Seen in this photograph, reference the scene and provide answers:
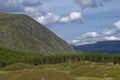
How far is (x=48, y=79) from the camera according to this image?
70750 millimetres

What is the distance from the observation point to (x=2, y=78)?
7319cm

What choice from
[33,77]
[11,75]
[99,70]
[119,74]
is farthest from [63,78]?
[99,70]

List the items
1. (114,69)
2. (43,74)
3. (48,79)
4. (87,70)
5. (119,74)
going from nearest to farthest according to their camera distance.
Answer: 1. (48,79)
2. (43,74)
3. (119,74)
4. (114,69)
5. (87,70)

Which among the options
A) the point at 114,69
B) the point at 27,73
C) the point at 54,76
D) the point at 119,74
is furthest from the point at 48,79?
the point at 114,69

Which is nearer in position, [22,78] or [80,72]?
[22,78]

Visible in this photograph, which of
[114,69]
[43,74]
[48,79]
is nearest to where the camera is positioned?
[48,79]

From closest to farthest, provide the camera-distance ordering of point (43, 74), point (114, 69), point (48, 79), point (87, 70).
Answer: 1. point (48, 79)
2. point (43, 74)
3. point (114, 69)
4. point (87, 70)

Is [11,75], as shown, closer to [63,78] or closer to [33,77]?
[33,77]

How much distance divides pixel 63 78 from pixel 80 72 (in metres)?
82.9

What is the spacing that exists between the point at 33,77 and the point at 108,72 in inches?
2915

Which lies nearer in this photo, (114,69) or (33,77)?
(33,77)

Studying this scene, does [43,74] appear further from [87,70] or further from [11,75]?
[87,70]

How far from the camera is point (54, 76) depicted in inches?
2904

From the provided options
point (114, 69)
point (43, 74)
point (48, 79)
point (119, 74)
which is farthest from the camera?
point (114, 69)
